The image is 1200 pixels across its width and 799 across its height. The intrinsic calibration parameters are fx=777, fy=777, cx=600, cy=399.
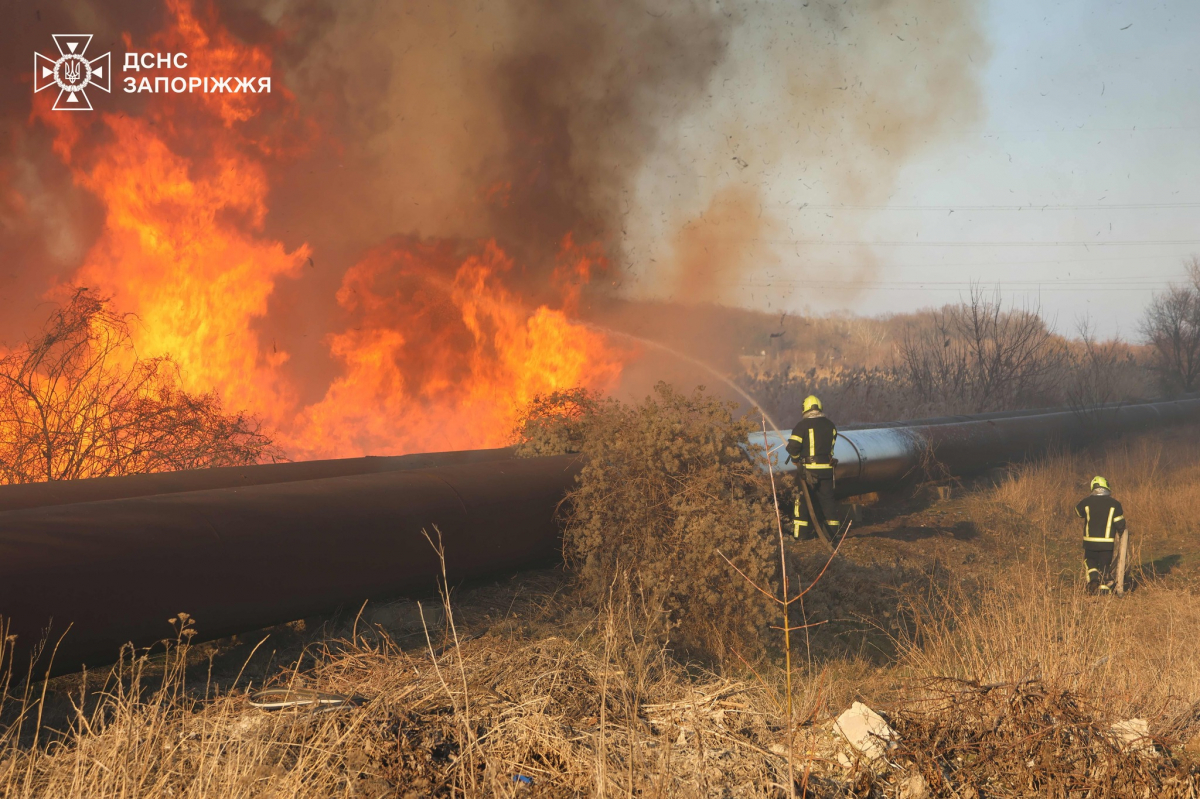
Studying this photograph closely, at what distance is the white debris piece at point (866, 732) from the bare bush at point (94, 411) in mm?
8958

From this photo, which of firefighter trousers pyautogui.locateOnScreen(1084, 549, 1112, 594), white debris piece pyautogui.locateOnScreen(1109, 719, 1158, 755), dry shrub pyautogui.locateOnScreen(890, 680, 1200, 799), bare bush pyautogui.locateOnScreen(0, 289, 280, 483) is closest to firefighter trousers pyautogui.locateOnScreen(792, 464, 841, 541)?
firefighter trousers pyautogui.locateOnScreen(1084, 549, 1112, 594)

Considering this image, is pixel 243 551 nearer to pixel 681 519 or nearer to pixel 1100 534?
pixel 681 519

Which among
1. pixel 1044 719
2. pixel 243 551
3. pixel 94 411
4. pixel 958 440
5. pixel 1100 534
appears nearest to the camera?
pixel 1044 719

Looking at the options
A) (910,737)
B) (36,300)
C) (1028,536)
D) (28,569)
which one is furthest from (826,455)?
(36,300)

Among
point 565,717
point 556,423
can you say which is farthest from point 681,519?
point 565,717

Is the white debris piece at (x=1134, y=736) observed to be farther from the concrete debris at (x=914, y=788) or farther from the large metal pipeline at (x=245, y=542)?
the large metal pipeline at (x=245, y=542)

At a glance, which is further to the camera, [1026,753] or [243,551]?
[243,551]

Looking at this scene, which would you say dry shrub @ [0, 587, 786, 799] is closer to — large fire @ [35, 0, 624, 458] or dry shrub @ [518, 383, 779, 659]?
dry shrub @ [518, 383, 779, 659]

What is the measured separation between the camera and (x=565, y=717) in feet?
11.2

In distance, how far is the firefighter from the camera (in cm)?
926

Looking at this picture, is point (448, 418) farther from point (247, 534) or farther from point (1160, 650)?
point (1160, 650)

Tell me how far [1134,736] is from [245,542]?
16.0 ft

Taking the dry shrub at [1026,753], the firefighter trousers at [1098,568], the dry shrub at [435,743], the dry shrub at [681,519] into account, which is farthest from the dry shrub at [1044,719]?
the firefighter trousers at [1098,568]

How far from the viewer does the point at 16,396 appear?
9070 mm
